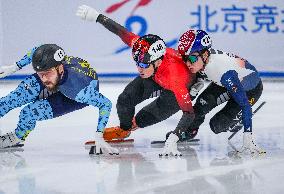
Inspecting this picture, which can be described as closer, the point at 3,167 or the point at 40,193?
the point at 40,193

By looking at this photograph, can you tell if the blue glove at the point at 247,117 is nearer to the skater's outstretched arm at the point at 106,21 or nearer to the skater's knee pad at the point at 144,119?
the skater's knee pad at the point at 144,119

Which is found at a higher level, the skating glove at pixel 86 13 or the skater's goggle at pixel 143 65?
the skating glove at pixel 86 13

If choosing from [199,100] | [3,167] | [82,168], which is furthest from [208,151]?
[3,167]

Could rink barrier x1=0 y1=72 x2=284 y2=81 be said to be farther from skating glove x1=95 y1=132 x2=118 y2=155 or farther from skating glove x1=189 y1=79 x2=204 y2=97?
skating glove x1=95 y1=132 x2=118 y2=155

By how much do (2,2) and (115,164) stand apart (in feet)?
23.4

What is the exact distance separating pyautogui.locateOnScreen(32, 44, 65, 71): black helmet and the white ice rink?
0.75 m

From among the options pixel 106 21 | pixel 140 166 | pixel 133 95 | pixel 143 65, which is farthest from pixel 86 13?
pixel 140 166

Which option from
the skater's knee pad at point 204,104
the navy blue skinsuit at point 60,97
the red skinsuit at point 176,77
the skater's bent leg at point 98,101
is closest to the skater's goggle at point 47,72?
the navy blue skinsuit at point 60,97

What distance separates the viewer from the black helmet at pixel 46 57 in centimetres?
594

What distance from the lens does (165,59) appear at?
6.50 meters

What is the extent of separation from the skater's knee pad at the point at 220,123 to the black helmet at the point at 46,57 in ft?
5.53

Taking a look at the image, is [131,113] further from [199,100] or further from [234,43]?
[234,43]

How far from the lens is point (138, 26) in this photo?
12.5 metres

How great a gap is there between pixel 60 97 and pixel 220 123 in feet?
4.84
